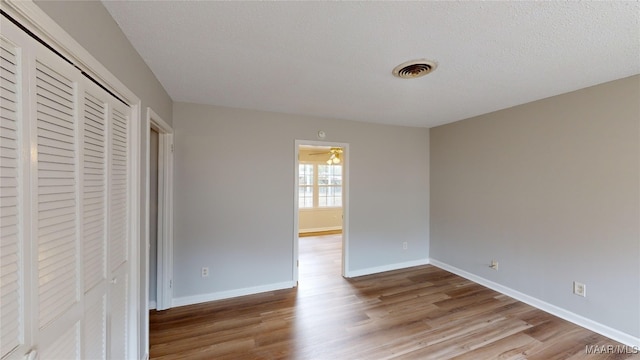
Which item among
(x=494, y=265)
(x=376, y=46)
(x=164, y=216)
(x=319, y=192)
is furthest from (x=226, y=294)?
(x=319, y=192)

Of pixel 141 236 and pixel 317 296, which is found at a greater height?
pixel 141 236

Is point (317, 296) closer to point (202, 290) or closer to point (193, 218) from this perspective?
point (202, 290)

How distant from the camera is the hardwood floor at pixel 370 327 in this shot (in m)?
2.06

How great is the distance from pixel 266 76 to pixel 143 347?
2337mm

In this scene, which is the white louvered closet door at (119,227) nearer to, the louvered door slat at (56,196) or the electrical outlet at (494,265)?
the louvered door slat at (56,196)

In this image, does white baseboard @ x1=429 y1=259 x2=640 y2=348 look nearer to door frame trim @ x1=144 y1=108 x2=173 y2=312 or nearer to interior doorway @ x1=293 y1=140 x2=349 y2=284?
interior doorway @ x1=293 y1=140 x2=349 y2=284

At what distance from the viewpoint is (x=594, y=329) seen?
2.31 metres

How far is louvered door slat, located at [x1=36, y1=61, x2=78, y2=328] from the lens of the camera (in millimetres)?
863

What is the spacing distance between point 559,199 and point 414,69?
7.04 feet

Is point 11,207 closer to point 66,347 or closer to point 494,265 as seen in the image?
point 66,347

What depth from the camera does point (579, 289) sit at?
2.43 meters

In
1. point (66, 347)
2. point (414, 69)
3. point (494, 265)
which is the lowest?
point (494, 265)

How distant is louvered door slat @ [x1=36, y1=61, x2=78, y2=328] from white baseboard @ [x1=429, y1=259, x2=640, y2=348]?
3907mm

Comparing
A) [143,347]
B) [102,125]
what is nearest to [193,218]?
[143,347]
